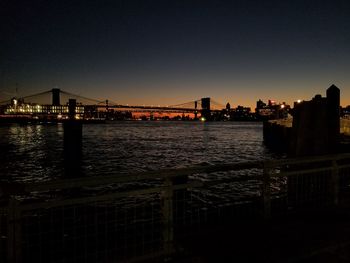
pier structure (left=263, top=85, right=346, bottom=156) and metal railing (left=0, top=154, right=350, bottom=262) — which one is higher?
pier structure (left=263, top=85, right=346, bottom=156)

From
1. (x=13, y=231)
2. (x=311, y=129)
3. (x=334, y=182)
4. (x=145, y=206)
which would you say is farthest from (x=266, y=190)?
(x=145, y=206)

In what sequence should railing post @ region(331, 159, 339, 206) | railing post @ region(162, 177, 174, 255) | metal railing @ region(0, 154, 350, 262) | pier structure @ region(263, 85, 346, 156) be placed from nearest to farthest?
1. metal railing @ region(0, 154, 350, 262)
2. railing post @ region(162, 177, 174, 255)
3. railing post @ region(331, 159, 339, 206)
4. pier structure @ region(263, 85, 346, 156)

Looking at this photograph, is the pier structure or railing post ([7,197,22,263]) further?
the pier structure

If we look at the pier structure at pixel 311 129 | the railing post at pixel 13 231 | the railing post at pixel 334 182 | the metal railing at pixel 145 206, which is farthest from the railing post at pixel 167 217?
the pier structure at pixel 311 129

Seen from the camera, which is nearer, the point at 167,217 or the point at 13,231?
the point at 13,231

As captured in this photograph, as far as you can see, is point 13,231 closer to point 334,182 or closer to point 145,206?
point 334,182

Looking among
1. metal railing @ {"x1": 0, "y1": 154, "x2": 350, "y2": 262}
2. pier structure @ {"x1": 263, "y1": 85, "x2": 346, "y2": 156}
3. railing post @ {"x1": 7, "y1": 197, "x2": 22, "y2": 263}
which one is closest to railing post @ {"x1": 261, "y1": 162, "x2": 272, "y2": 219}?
metal railing @ {"x1": 0, "y1": 154, "x2": 350, "y2": 262}

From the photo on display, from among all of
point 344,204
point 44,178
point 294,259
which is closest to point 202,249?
point 294,259

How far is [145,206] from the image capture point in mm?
10297

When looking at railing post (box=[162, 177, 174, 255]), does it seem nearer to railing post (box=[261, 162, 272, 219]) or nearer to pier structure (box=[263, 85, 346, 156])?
railing post (box=[261, 162, 272, 219])

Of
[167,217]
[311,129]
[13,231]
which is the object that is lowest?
[167,217]

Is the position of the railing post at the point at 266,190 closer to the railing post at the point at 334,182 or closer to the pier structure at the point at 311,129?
the railing post at the point at 334,182

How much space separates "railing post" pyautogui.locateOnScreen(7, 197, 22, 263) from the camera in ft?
12.4

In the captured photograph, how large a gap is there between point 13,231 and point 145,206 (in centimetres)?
669
